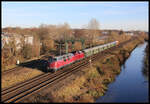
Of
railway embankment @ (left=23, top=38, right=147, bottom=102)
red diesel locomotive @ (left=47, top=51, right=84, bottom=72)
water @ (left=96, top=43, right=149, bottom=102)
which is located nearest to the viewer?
railway embankment @ (left=23, top=38, right=147, bottom=102)

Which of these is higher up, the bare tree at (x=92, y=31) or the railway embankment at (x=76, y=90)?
the bare tree at (x=92, y=31)

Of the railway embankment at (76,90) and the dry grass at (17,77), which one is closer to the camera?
the railway embankment at (76,90)

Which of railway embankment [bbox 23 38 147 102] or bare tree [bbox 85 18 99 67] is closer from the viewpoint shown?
railway embankment [bbox 23 38 147 102]

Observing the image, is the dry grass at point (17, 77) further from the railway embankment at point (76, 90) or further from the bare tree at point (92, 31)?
the bare tree at point (92, 31)

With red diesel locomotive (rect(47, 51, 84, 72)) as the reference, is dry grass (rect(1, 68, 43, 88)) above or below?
below

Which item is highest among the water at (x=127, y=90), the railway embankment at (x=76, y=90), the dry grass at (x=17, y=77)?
→ the dry grass at (x=17, y=77)

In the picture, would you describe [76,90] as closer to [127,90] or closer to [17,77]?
[127,90]

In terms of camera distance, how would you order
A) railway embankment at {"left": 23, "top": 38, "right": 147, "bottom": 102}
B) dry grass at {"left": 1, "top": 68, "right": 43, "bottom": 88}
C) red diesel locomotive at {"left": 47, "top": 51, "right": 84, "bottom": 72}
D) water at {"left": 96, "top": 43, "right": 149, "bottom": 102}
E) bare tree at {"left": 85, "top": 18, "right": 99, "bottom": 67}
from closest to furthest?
railway embankment at {"left": 23, "top": 38, "right": 147, "bottom": 102}
water at {"left": 96, "top": 43, "right": 149, "bottom": 102}
dry grass at {"left": 1, "top": 68, "right": 43, "bottom": 88}
red diesel locomotive at {"left": 47, "top": 51, "right": 84, "bottom": 72}
bare tree at {"left": 85, "top": 18, "right": 99, "bottom": 67}

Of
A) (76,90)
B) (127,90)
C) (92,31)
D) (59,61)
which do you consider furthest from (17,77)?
(92,31)

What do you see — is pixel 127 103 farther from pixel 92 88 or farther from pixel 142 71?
pixel 142 71

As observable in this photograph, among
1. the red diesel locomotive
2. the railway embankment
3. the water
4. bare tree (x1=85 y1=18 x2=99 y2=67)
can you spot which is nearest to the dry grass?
the red diesel locomotive

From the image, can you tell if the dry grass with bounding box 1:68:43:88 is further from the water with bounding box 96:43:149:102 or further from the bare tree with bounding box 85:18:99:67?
the bare tree with bounding box 85:18:99:67

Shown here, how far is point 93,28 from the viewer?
8619 cm

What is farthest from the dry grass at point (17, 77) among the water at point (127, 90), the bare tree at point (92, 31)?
the bare tree at point (92, 31)
